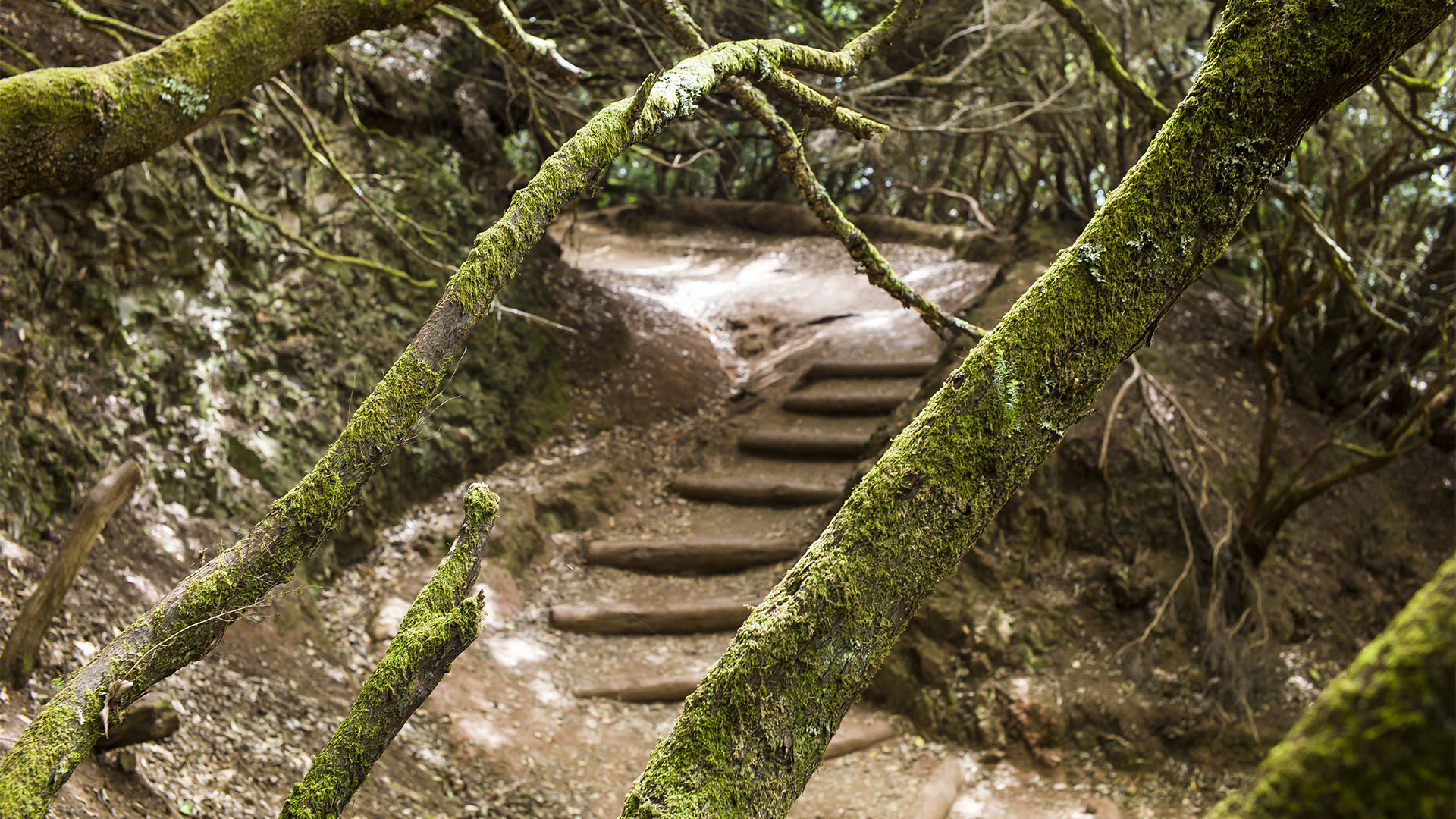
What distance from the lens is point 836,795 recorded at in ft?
14.9

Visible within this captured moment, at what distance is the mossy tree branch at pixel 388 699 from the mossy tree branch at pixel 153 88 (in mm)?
1660

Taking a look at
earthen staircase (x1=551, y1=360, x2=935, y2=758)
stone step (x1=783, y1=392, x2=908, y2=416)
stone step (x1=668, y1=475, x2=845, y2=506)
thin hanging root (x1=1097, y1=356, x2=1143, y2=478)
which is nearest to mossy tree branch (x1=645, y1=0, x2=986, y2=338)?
thin hanging root (x1=1097, y1=356, x2=1143, y2=478)

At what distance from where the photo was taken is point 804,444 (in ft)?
23.7

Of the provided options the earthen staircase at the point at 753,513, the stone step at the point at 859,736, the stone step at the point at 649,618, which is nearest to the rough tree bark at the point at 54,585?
the earthen staircase at the point at 753,513

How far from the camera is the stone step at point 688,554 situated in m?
6.17

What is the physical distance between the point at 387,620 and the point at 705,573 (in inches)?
87.1

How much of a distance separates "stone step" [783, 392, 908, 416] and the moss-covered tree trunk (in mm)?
5953

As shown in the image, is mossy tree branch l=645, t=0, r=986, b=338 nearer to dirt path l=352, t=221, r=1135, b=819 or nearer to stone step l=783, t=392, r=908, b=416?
dirt path l=352, t=221, r=1135, b=819

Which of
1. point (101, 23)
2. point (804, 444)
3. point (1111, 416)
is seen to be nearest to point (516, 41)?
point (101, 23)

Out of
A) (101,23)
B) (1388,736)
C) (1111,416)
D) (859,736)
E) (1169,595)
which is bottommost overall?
(859,736)

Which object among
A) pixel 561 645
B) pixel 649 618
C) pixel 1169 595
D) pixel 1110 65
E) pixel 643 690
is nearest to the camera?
pixel 1110 65

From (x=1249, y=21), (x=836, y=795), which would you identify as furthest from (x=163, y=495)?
(x=1249, y=21)

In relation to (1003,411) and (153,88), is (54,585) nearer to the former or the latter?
(153,88)

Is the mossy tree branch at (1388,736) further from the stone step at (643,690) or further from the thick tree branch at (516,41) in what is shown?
the stone step at (643,690)
